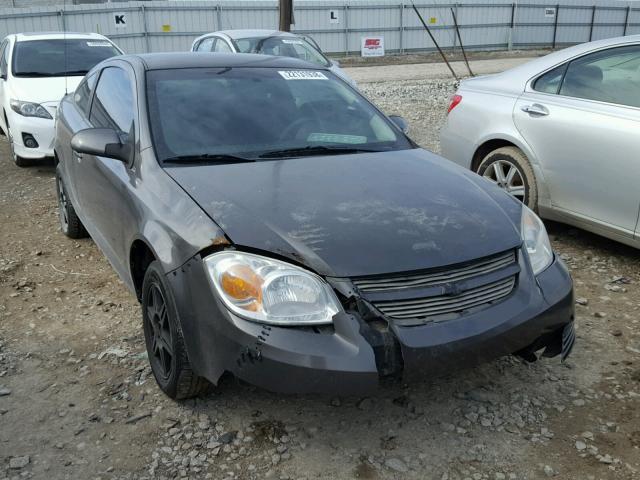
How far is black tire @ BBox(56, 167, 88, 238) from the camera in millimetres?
5340

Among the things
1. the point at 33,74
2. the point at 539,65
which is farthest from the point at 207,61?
the point at 33,74

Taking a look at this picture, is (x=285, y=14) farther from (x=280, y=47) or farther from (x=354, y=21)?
(x=354, y=21)

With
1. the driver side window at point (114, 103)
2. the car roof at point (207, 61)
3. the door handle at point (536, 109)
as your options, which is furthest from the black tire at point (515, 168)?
the driver side window at point (114, 103)

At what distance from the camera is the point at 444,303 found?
2625 mm

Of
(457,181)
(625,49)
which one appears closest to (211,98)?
(457,181)

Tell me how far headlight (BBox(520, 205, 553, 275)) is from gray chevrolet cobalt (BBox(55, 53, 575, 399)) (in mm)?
10

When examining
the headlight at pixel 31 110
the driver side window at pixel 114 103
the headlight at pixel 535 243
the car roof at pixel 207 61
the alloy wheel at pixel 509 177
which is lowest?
the alloy wheel at pixel 509 177

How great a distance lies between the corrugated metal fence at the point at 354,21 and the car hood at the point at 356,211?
21.6 meters

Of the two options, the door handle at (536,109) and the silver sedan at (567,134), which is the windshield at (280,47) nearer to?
the silver sedan at (567,134)

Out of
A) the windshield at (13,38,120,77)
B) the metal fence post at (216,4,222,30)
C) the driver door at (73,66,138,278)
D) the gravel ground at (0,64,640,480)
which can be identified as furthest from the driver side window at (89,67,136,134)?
the metal fence post at (216,4,222,30)

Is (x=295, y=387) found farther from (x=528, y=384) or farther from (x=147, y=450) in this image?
(x=528, y=384)

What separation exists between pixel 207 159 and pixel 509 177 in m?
2.80

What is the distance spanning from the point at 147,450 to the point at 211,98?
6.26ft

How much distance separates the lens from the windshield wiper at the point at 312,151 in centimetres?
351
